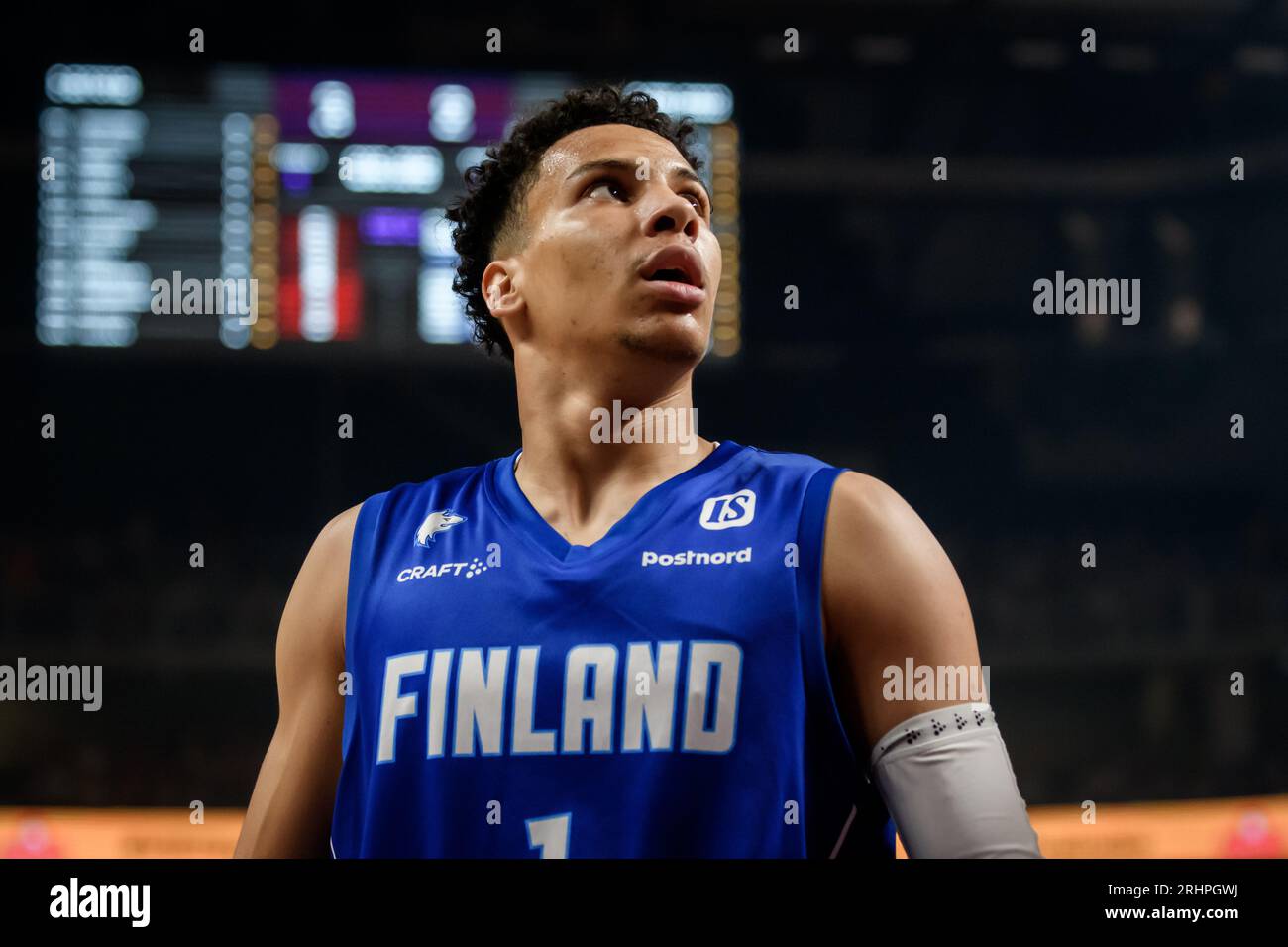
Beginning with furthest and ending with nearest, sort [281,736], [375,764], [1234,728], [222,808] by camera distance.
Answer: [1234,728] < [222,808] < [281,736] < [375,764]

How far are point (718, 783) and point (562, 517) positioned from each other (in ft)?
1.42

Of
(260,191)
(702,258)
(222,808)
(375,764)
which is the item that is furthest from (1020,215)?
(375,764)

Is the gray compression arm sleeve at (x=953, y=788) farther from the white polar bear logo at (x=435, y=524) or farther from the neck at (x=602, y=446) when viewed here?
the white polar bear logo at (x=435, y=524)

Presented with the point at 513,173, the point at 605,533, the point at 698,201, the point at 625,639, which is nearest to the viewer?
the point at 625,639

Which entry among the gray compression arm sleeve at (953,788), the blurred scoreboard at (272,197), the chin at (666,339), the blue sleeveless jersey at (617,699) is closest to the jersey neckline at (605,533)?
the blue sleeveless jersey at (617,699)

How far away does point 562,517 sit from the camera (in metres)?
1.67

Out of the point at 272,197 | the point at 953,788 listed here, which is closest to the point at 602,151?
the point at 953,788

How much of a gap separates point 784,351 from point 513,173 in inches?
200

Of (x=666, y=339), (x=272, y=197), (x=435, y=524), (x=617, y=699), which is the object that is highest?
(x=272, y=197)

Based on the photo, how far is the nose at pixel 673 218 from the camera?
1.69m

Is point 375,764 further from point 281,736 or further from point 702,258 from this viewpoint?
point 702,258

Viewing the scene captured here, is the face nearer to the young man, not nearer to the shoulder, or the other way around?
the young man

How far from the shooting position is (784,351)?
6926 mm

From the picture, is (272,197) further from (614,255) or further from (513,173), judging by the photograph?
(614,255)
